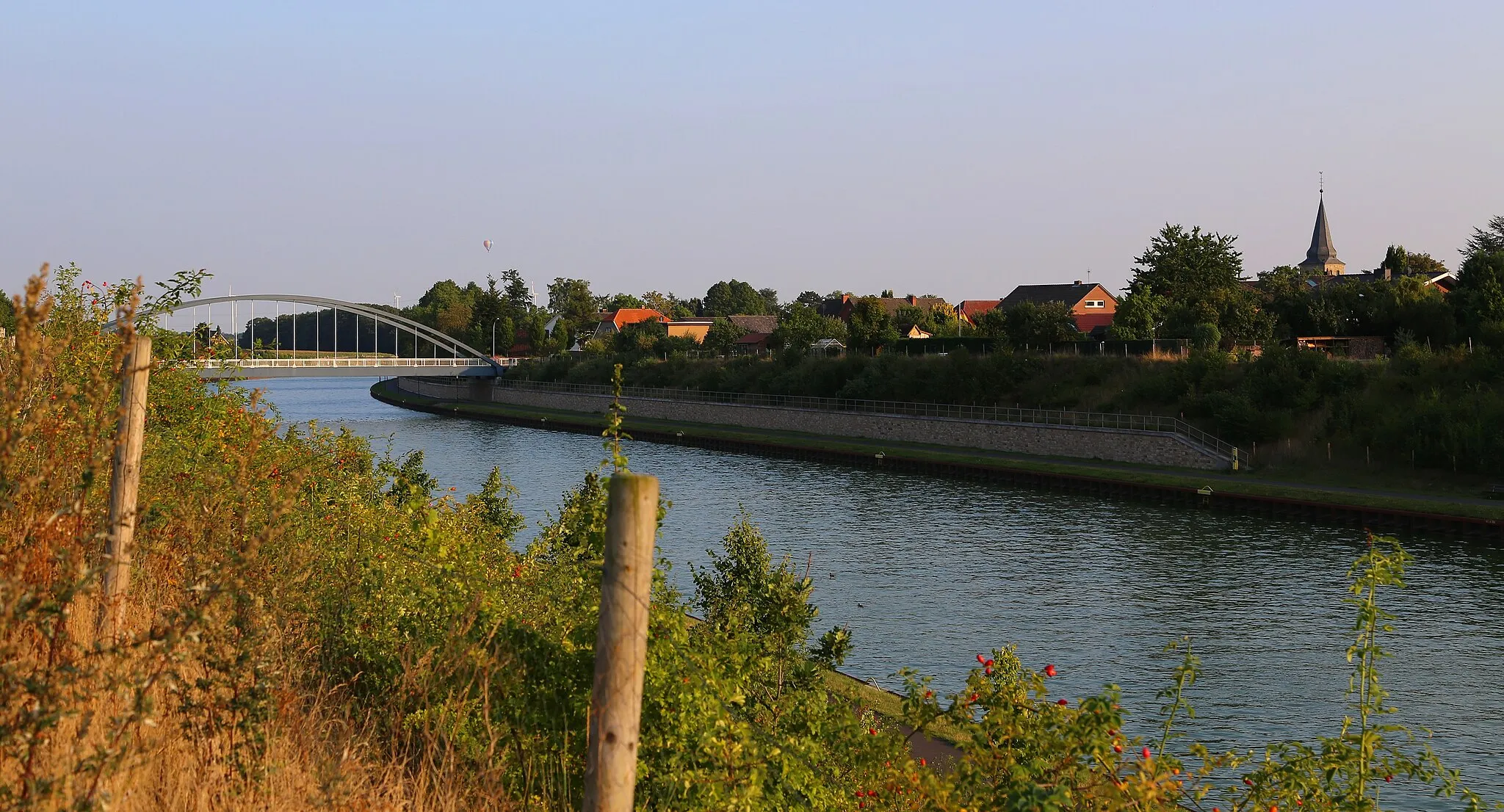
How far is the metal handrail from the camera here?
50875 mm

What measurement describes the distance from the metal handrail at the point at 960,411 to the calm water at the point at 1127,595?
7.87m

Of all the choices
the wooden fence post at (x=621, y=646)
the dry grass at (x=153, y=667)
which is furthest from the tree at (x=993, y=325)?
the wooden fence post at (x=621, y=646)

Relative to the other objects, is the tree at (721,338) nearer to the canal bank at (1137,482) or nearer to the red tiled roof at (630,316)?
the canal bank at (1137,482)

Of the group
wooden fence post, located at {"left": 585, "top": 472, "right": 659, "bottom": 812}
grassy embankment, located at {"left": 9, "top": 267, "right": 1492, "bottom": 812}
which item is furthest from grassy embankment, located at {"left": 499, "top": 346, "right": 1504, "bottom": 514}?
wooden fence post, located at {"left": 585, "top": 472, "right": 659, "bottom": 812}

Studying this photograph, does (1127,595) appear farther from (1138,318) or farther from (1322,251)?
(1322,251)

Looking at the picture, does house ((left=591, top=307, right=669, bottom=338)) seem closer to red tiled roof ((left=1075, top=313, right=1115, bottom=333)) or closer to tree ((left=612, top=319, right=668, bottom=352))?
tree ((left=612, top=319, right=668, bottom=352))

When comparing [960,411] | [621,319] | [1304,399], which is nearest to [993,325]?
[960,411]

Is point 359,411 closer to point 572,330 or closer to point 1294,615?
point 572,330

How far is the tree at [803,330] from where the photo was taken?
93.9 meters

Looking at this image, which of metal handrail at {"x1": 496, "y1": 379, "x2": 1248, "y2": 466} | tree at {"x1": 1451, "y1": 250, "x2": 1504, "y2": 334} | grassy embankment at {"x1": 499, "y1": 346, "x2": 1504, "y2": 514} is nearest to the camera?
grassy embankment at {"x1": 499, "y1": 346, "x2": 1504, "y2": 514}

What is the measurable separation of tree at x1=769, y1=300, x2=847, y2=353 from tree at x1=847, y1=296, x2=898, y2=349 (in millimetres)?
3376

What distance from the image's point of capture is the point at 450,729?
7.05 meters

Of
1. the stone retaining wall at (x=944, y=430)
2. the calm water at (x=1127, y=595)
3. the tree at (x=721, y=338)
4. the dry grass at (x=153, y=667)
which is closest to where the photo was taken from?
the dry grass at (x=153, y=667)

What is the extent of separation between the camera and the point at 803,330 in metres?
94.5
